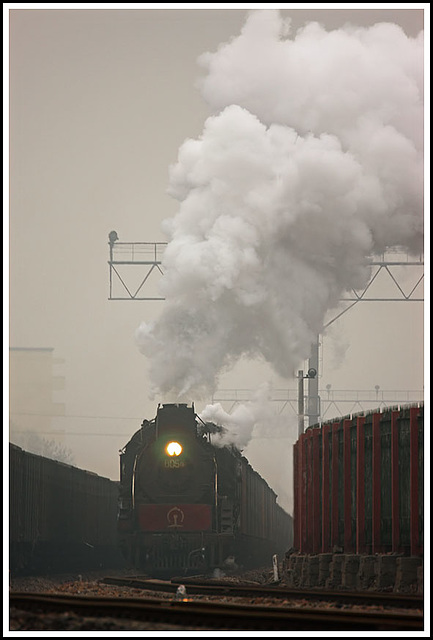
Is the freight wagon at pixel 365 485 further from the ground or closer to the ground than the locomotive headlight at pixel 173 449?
closer to the ground

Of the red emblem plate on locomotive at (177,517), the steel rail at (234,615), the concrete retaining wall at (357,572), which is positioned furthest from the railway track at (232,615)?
the red emblem plate on locomotive at (177,517)

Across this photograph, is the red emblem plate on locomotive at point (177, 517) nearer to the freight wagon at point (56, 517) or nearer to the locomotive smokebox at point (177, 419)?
the locomotive smokebox at point (177, 419)

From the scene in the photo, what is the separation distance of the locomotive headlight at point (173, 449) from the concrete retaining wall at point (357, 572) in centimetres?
351

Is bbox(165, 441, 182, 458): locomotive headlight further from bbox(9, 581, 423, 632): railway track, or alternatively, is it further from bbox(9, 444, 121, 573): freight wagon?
bbox(9, 581, 423, 632): railway track

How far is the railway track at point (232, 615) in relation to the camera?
430 inches

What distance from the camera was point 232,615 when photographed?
11406 mm

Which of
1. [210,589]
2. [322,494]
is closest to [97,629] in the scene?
[210,589]

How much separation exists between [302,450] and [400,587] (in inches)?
385

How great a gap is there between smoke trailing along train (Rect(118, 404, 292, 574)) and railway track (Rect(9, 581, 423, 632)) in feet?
39.3

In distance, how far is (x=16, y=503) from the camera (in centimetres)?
2681

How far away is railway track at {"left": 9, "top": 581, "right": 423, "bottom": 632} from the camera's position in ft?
35.8

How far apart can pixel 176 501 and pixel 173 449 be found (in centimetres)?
118

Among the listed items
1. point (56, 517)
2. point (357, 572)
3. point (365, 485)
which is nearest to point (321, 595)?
point (357, 572)

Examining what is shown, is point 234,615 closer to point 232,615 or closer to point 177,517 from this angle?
point 232,615
